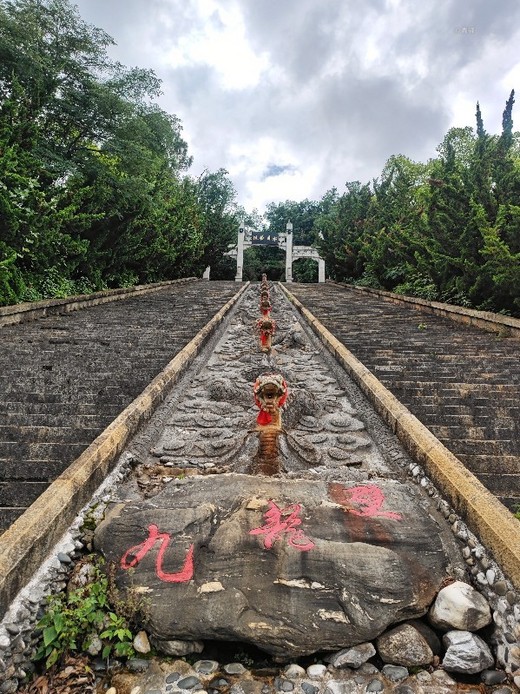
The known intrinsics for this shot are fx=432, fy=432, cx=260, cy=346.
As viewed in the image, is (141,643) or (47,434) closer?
(141,643)

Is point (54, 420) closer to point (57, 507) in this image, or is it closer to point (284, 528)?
point (57, 507)

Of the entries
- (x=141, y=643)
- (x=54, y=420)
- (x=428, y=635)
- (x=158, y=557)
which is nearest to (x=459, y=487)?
(x=428, y=635)

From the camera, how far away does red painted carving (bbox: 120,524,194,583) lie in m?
2.03

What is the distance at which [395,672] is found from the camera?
67.6 inches

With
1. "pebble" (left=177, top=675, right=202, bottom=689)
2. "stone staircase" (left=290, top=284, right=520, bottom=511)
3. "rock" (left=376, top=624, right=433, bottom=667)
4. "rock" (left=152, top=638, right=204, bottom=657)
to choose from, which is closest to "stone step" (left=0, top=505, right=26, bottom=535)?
"rock" (left=152, top=638, right=204, bottom=657)

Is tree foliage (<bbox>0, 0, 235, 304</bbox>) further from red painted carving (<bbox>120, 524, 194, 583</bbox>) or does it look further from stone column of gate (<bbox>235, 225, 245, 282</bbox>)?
stone column of gate (<bbox>235, 225, 245, 282</bbox>)

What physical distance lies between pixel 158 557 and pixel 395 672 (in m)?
1.15

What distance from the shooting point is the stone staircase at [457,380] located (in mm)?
3381

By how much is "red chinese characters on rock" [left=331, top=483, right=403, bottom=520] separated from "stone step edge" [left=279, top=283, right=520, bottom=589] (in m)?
0.40

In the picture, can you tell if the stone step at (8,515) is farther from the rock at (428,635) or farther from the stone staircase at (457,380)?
the stone staircase at (457,380)

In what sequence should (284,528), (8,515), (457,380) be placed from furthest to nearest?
(457,380)
(8,515)
(284,528)

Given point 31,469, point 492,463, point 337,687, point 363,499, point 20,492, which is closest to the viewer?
point 337,687

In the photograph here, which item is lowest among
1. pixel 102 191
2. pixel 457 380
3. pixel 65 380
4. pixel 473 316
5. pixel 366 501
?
pixel 366 501

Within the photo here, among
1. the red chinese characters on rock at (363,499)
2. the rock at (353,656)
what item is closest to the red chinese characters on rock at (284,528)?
the red chinese characters on rock at (363,499)
